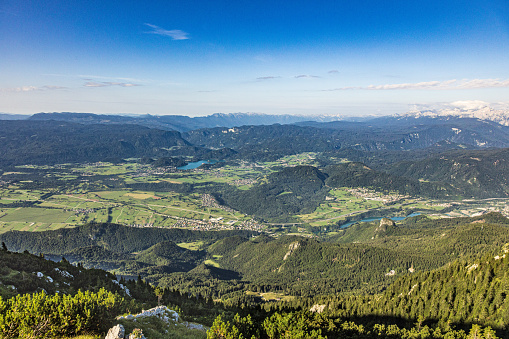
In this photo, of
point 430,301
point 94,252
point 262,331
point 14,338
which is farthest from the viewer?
point 94,252

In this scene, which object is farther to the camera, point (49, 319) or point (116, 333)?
point (116, 333)

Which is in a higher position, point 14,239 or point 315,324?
point 315,324

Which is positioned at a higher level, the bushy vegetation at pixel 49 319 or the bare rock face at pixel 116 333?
the bushy vegetation at pixel 49 319

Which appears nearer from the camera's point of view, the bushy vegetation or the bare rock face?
the bushy vegetation

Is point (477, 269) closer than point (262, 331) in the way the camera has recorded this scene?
No

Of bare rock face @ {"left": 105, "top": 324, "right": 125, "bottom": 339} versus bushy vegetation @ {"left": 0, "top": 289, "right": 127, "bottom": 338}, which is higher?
bushy vegetation @ {"left": 0, "top": 289, "right": 127, "bottom": 338}

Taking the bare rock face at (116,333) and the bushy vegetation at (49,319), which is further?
the bare rock face at (116,333)

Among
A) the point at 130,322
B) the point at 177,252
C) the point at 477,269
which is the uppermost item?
the point at 130,322

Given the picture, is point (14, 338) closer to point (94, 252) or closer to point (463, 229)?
point (94, 252)

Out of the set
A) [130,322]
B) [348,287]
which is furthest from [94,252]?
[130,322]

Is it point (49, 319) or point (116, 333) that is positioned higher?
point (49, 319)

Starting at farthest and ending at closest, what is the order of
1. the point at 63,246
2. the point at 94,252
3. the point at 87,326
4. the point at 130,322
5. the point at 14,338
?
the point at 63,246, the point at 94,252, the point at 130,322, the point at 87,326, the point at 14,338
